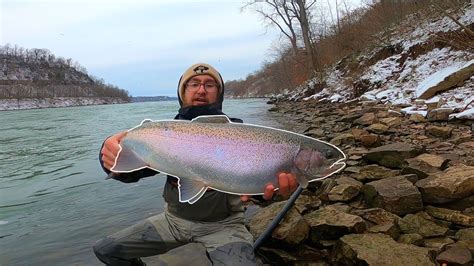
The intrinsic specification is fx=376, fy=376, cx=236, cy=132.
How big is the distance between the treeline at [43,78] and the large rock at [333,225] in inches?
4328

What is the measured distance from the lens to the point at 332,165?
224 cm

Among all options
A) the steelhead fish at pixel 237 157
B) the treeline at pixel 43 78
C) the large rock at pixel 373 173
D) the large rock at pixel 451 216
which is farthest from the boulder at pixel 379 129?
the treeline at pixel 43 78

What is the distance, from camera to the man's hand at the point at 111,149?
255 centimetres

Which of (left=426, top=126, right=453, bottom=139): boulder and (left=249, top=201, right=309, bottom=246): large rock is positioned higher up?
(left=426, top=126, right=453, bottom=139): boulder

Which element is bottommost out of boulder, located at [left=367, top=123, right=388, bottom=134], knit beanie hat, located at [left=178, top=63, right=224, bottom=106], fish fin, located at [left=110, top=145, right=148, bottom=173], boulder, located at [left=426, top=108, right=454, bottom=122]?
boulder, located at [left=367, top=123, right=388, bottom=134]

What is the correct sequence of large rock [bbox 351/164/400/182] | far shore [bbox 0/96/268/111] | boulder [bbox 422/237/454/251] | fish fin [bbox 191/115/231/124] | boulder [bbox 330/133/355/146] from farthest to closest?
far shore [bbox 0/96/268/111] < boulder [bbox 330/133/355/146] < large rock [bbox 351/164/400/182] < boulder [bbox 422/237/454/251] < fish fin [bbox 191/115/231/124]

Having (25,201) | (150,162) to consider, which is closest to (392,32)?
(25,201)

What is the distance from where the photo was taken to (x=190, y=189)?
2.32m

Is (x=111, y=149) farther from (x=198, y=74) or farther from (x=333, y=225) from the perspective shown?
(x=333, y=225)

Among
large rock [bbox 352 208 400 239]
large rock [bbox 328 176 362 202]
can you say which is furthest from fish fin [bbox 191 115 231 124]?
large rock [bbox 328 176 362 202]

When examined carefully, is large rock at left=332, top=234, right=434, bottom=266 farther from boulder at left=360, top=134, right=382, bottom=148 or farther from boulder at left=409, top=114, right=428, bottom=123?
boulder at left=409, top=114, right=428, bottom=123

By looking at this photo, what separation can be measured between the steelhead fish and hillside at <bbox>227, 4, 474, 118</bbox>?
7549 millimetres

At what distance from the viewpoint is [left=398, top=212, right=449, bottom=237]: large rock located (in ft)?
11.3

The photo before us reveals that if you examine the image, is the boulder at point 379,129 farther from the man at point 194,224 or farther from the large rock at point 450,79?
the man at point 194,224
